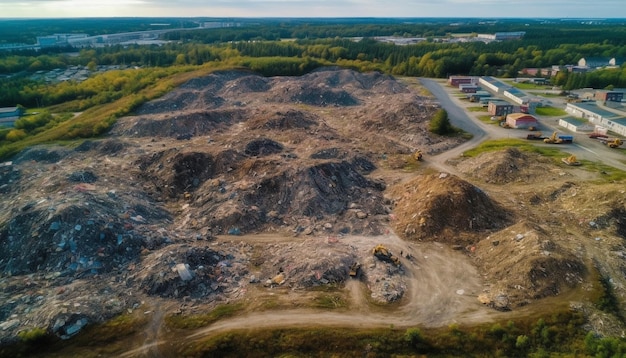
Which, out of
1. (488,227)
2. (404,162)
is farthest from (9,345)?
(404,162)

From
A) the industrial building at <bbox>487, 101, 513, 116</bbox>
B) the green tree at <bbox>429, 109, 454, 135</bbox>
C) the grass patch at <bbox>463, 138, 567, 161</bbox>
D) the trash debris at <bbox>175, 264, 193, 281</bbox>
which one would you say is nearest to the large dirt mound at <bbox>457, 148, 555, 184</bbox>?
the grass patch at <bbox>463, 138, 567, 161</bbox>

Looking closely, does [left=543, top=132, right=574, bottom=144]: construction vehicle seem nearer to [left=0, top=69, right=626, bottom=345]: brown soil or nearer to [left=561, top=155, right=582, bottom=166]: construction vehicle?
[left=561, top=155, right=582, bottom=166]: construction vehicle

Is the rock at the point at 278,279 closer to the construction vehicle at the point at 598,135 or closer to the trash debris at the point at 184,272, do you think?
the trash debris at the point at 184,272

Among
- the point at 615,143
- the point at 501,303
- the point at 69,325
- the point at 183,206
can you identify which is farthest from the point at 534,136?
the point at 69,325

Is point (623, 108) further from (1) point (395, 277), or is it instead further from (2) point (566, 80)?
(1) point (395, 277)

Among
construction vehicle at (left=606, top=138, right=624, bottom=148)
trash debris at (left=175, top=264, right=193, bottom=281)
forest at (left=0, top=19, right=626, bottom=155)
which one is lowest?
trash debris at (left=175, top=264, right=193, bottom=281)

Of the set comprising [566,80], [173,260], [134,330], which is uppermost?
[566,80]
